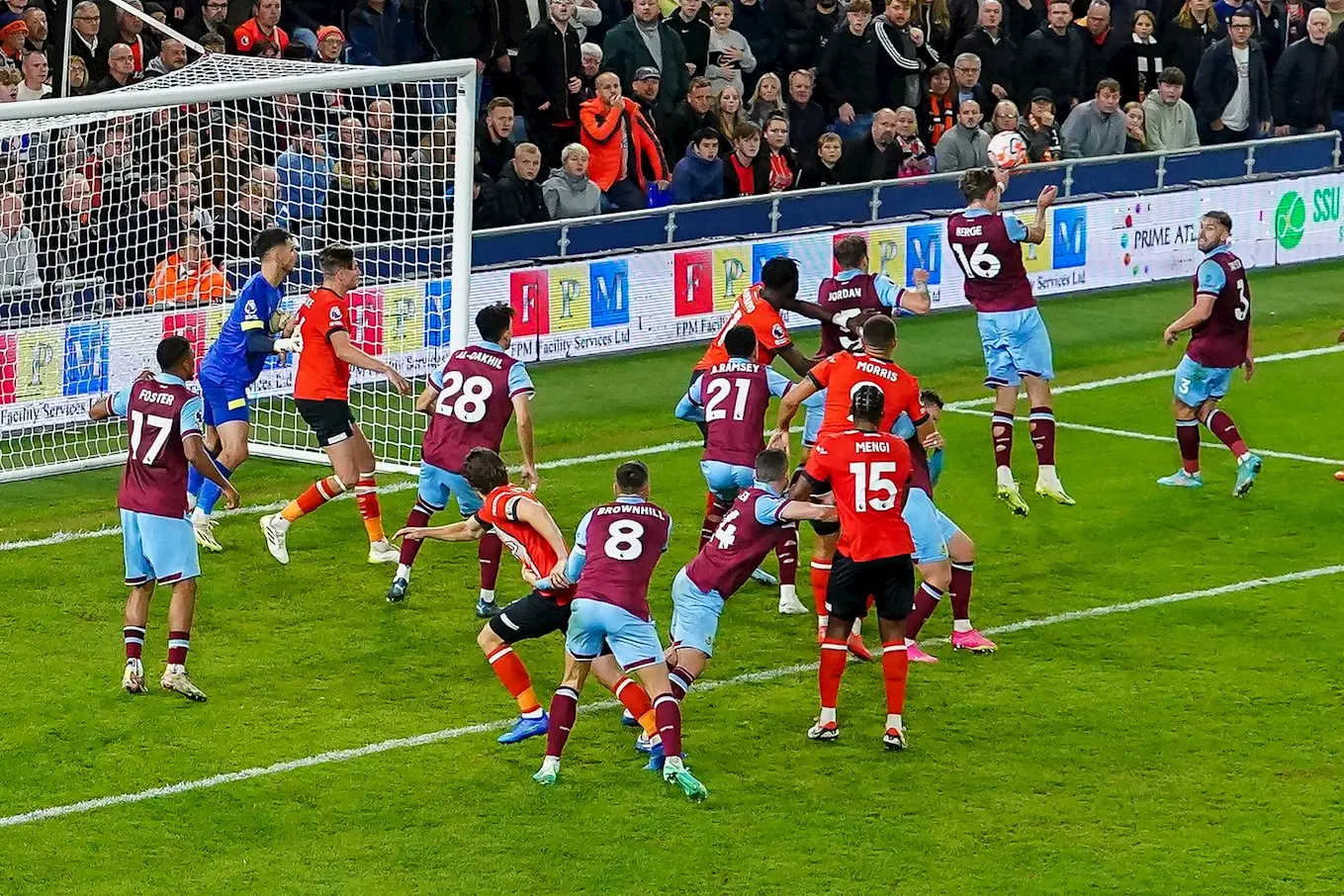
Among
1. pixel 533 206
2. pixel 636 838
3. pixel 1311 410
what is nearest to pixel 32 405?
Result: pixel 533 206

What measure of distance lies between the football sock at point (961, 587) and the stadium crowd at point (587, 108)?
7554 millimetres

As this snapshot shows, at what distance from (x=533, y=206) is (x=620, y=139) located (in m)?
1.71

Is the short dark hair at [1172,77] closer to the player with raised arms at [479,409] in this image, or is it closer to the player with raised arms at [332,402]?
the player with raised arms at [332,402]

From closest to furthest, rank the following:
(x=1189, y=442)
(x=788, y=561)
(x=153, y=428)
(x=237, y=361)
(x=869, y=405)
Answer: (x=869, y=405), (x=153, y=428), (x=788, y=561), (x=237, y=361), (x=1189, y=442)

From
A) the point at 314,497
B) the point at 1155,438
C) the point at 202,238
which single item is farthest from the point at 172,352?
the point at 1155,438

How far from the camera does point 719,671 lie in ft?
41.1

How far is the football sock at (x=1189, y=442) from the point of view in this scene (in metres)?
16.3

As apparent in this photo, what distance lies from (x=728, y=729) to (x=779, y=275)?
3.46 meters

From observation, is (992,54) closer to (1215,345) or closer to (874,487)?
(1215,345)

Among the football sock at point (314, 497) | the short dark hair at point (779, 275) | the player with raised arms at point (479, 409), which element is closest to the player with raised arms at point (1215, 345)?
the short dark hair at point (779, 275)

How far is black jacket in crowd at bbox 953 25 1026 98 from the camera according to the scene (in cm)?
2550

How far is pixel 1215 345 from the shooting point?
16.1m

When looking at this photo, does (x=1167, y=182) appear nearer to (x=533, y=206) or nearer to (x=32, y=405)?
(x=533, y=206)

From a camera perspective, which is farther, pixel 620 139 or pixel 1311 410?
pixel 620 139
